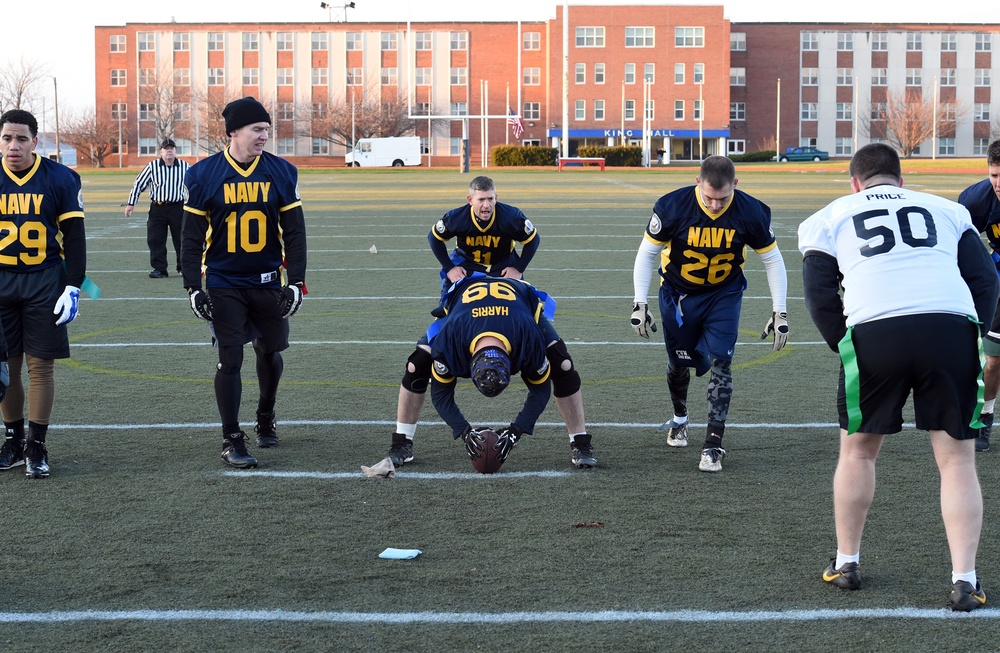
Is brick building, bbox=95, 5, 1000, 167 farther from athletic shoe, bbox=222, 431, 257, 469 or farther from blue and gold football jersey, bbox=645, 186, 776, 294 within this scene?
athletic shoe, bbox=222, 431, 257, 469

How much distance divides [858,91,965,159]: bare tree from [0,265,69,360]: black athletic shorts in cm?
9630

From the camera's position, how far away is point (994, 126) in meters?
109

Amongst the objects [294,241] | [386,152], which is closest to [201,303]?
[294,241]

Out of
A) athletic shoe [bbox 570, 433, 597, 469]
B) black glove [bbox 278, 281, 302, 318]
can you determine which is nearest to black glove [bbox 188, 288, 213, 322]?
black glove [bbox 278, 281, 302, 318]

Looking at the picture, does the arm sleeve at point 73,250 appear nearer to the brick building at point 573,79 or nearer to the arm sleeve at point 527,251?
the arm sleeve at point 527,251

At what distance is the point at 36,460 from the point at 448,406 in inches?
88.9

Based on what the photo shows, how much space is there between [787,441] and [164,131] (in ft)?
328

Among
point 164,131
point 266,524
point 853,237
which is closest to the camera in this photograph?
point 853,237

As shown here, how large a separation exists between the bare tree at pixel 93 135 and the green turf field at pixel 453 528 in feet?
324

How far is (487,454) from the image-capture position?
655 centimetres

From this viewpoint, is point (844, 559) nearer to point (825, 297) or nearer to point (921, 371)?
point (921, 371)

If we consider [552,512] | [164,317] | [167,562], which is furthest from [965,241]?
[164,317]

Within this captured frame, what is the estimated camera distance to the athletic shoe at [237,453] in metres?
6.89

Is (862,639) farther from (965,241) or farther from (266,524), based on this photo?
(266,524)
